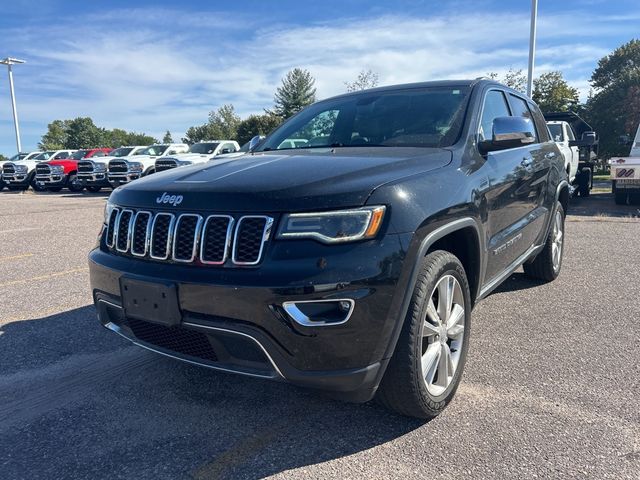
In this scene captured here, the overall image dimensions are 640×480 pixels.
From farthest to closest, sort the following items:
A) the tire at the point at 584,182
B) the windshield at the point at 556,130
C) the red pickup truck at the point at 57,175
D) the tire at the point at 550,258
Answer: the red pickup truck at the point at 57,175 < the tire at the point at 584,182 < the windshield at the point at 556,130 < the tire at the point at 550,258

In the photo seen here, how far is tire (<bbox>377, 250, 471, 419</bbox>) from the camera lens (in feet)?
7.91

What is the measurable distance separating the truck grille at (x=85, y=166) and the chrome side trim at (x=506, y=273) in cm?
2027

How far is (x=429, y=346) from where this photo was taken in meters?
2.70

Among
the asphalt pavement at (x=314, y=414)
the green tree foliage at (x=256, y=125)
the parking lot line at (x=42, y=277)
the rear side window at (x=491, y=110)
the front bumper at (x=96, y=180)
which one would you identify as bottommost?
the asphalt pavement at (x=314, y=414)

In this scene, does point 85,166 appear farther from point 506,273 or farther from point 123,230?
point 506,273

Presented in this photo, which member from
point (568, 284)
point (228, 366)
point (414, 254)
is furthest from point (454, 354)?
point (568, 284)

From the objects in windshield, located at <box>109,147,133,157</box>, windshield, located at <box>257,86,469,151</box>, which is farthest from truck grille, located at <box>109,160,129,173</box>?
windshield, located at <box>257,86,469,151</box>

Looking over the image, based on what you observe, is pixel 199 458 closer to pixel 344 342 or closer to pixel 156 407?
pixel 156 407

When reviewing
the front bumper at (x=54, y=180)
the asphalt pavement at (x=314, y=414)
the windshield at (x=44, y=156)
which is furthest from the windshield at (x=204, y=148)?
the asphalt pavement at (x=314, y=414)

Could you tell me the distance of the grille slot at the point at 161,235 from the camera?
2.52 m

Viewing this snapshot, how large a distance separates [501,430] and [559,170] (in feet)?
11.1

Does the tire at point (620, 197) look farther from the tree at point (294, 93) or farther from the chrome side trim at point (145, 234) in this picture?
the tree at point (294, 93)

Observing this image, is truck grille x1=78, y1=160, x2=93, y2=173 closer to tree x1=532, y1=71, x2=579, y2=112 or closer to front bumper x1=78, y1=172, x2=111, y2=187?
front bumper x1=78, y1=172, x2=111, y2=187

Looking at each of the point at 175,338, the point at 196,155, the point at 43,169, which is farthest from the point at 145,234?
the point at 43,169
